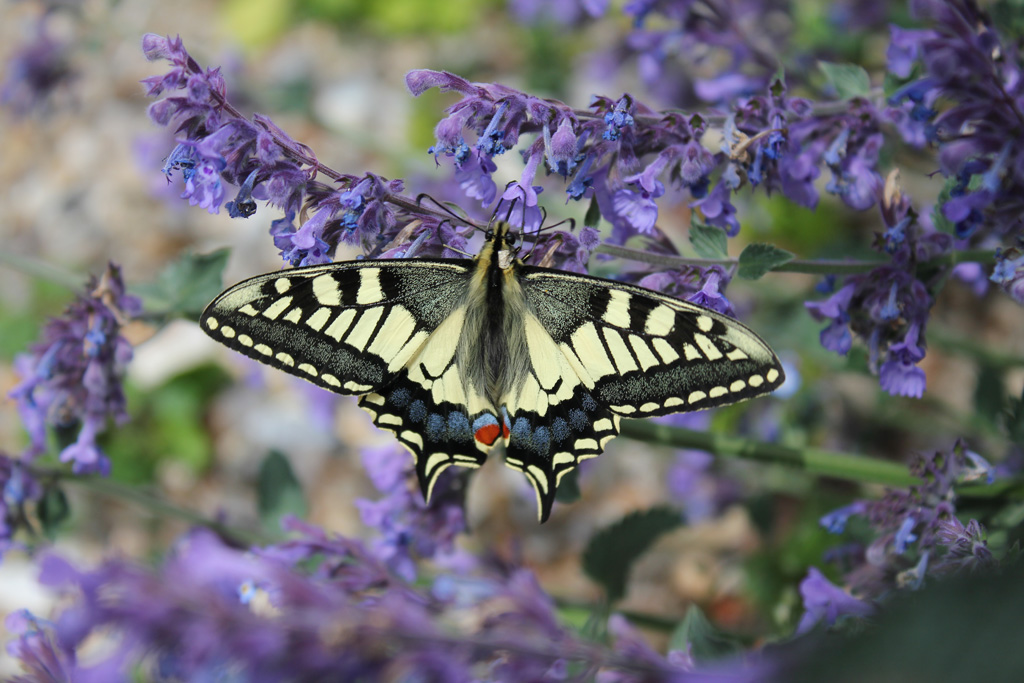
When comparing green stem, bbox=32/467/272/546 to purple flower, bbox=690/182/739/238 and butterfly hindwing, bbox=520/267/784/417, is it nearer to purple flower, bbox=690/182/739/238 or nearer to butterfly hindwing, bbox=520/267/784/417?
butterfly hindwing, bbox=520/267/784/417

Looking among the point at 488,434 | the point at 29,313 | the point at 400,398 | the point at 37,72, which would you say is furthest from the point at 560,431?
the point at 29,313

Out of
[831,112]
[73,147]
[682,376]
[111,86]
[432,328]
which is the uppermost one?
[111,86]

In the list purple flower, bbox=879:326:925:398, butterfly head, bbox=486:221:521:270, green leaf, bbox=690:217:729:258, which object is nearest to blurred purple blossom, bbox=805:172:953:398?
purple flower, bbox=879:326:925:398

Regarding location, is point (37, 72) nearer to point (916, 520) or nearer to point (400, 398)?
point (400, 398)

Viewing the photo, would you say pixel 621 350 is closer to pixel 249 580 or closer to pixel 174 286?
pixel 249 580

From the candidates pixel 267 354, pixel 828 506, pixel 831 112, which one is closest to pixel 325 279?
pixel 267 354

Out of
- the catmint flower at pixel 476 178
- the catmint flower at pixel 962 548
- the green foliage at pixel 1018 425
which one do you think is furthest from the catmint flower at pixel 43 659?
the green foliage at pixel 1018 425

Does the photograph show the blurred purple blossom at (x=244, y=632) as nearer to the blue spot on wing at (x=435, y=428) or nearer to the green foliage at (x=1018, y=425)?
the blue spot on wing at (x=435, y=428)
